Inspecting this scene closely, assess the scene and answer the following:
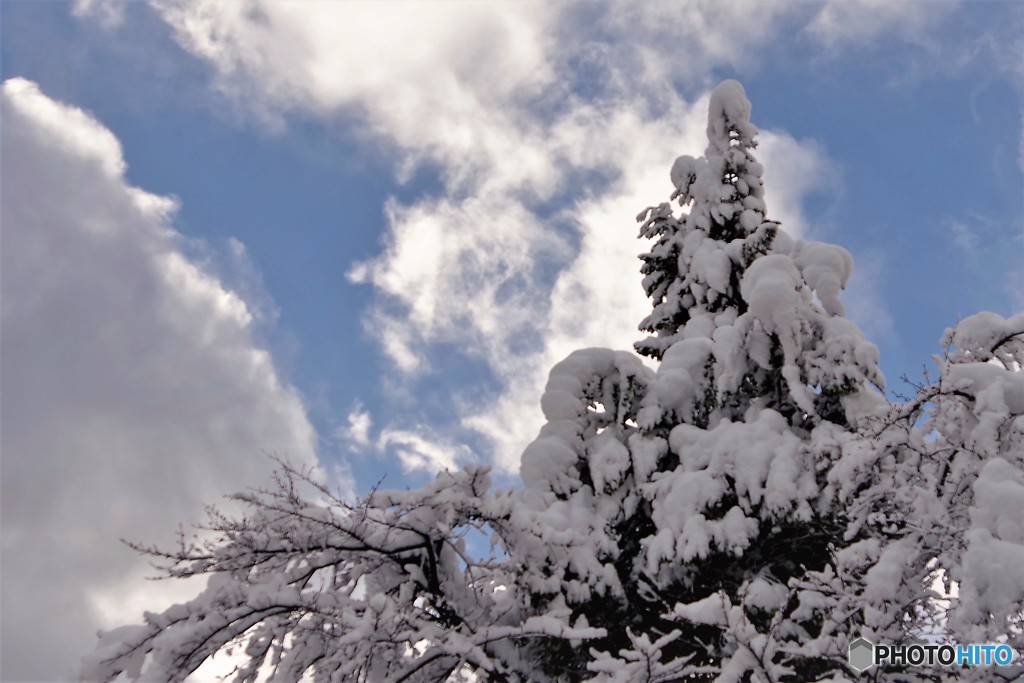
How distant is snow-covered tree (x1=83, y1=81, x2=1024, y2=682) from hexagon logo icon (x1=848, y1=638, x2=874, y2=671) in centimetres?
15

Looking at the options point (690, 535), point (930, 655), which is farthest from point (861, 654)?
point (690, 535)

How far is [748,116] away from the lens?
13602mm

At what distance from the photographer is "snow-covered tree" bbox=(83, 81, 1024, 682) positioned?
18.6 ft

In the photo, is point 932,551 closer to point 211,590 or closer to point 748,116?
point 211,590

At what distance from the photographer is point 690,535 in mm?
7465

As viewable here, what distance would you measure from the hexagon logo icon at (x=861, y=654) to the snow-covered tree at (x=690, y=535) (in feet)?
0.48

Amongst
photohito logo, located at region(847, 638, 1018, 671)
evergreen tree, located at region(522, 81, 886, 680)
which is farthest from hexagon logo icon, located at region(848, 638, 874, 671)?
evergreen tree, located at region(522, 81, 886, 680)

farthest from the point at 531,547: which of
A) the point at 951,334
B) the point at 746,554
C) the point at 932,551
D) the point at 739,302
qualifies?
the point at 739,302

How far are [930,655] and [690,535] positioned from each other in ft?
7.51

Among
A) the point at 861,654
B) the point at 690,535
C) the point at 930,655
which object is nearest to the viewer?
the point at 861,654

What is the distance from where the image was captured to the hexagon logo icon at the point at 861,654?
227 inches

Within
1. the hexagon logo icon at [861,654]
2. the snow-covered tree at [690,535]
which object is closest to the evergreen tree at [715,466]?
the snow-covered tree at [690,535]

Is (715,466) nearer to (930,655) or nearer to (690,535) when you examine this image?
(690,535)

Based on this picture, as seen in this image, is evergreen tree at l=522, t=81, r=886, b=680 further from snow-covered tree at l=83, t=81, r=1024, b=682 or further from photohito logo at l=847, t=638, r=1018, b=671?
photohito logo at l=847, t=638, r=1018, b=671
